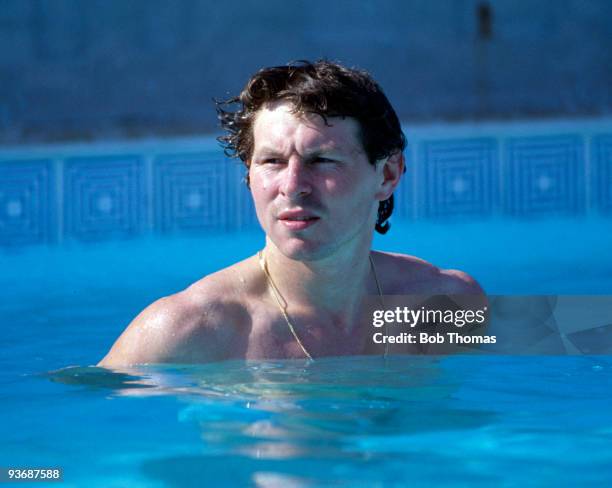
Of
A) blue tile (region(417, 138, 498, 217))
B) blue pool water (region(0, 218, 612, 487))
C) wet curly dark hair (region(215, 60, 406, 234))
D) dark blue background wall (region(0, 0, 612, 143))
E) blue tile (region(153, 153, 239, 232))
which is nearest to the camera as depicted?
blue pool water (region(0, 218, 612, 487))

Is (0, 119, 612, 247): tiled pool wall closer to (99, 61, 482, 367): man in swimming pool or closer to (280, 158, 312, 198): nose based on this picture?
(99, 61, 482, 367): man in swimming pool

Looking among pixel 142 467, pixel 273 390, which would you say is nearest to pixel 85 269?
pixel 273 390

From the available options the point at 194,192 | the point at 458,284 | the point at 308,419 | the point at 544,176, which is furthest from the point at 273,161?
the point at 544,176

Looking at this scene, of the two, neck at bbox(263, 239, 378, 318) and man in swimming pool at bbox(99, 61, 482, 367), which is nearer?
man in swimming pool at bbox(99, 61, 482, 367)

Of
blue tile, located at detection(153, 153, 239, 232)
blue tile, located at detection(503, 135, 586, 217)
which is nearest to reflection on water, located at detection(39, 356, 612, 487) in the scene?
blue tile, located at detection(153, 153, 239, 232)

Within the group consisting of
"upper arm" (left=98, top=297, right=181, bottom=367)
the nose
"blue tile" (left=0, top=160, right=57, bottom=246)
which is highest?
"blue tile" (left=0, top=160, right=57, bottom=246)

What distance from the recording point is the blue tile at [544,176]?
645 centimetres

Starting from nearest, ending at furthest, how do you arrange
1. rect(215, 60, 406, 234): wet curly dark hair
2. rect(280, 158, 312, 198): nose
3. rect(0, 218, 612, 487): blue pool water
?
1. rect(0, 218, 612, 487): blue pool water
2. rect(280, 158, 312, 198): nose
3. rect(215, 60, 406, 234): wet curly dark hair

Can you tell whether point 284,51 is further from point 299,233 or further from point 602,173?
point 299,233

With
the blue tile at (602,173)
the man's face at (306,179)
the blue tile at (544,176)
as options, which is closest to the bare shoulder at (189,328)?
the man's face at (306,179)

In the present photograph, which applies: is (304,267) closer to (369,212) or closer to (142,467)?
(369,212)

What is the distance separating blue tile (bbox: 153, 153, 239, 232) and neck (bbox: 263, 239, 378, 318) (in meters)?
3.26

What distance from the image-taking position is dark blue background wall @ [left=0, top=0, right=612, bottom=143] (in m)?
7.44

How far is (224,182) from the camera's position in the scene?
248 inches
